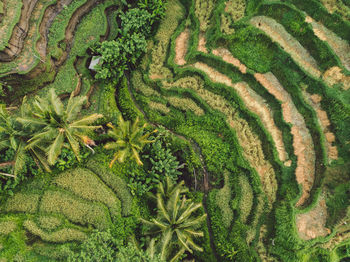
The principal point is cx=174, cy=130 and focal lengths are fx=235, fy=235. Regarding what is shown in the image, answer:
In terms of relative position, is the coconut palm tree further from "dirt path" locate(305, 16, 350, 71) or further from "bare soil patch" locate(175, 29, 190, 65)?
"dirt path" locate(305, 16, 350, 71)

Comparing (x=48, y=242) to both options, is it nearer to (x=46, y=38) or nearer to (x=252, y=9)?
(x=46, y=38)

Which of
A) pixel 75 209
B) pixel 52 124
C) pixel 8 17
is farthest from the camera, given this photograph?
pixel 8 17

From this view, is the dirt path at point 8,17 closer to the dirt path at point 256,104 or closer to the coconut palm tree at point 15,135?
the coconut palm tree at point 15,135

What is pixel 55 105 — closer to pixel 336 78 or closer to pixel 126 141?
pixel 126 141

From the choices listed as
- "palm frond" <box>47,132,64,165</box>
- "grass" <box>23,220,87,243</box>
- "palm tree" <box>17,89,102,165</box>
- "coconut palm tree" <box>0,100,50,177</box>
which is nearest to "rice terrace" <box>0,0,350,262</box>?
"grass" <box>23,220,87,243</box>

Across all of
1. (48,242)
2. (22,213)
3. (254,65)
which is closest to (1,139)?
(22,213)

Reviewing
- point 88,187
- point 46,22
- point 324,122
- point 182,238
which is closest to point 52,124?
point 88,187
